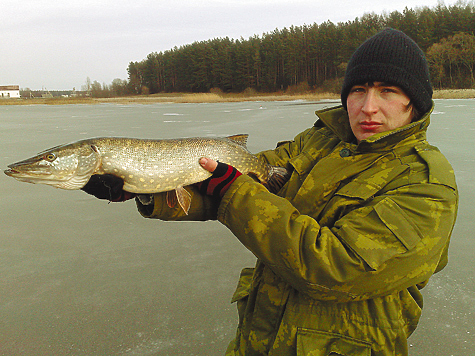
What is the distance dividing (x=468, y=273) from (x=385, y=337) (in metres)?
1.67

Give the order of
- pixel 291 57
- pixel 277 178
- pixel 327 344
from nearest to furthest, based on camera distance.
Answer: pixel 327 344 → pixel 277 178 → pixel 291 57

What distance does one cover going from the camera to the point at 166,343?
1896mm

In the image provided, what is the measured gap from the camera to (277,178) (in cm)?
188

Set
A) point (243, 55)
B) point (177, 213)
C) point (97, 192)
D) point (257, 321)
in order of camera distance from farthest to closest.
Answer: point (243, 55), point (97, 192), point (177, 213), point (257, 321)

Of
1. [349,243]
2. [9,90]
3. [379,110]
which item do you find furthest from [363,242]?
[9,90]

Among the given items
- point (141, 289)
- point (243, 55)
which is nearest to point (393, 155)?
point (141, 289)

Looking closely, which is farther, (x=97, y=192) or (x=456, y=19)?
(x=456, y=19)

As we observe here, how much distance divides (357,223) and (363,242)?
7cm

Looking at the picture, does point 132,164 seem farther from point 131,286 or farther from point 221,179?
point 131,286

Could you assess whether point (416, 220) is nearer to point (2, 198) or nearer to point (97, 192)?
point (97, 192)

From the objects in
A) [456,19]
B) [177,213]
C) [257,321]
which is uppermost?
[456,19]

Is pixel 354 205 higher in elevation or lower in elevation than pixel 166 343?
higher

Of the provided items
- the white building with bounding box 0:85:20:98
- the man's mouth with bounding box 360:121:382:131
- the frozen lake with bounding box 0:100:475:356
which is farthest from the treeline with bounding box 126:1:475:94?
the white building with bounding box 0:85:20:98

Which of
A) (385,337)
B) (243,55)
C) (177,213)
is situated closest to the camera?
(385,337)
